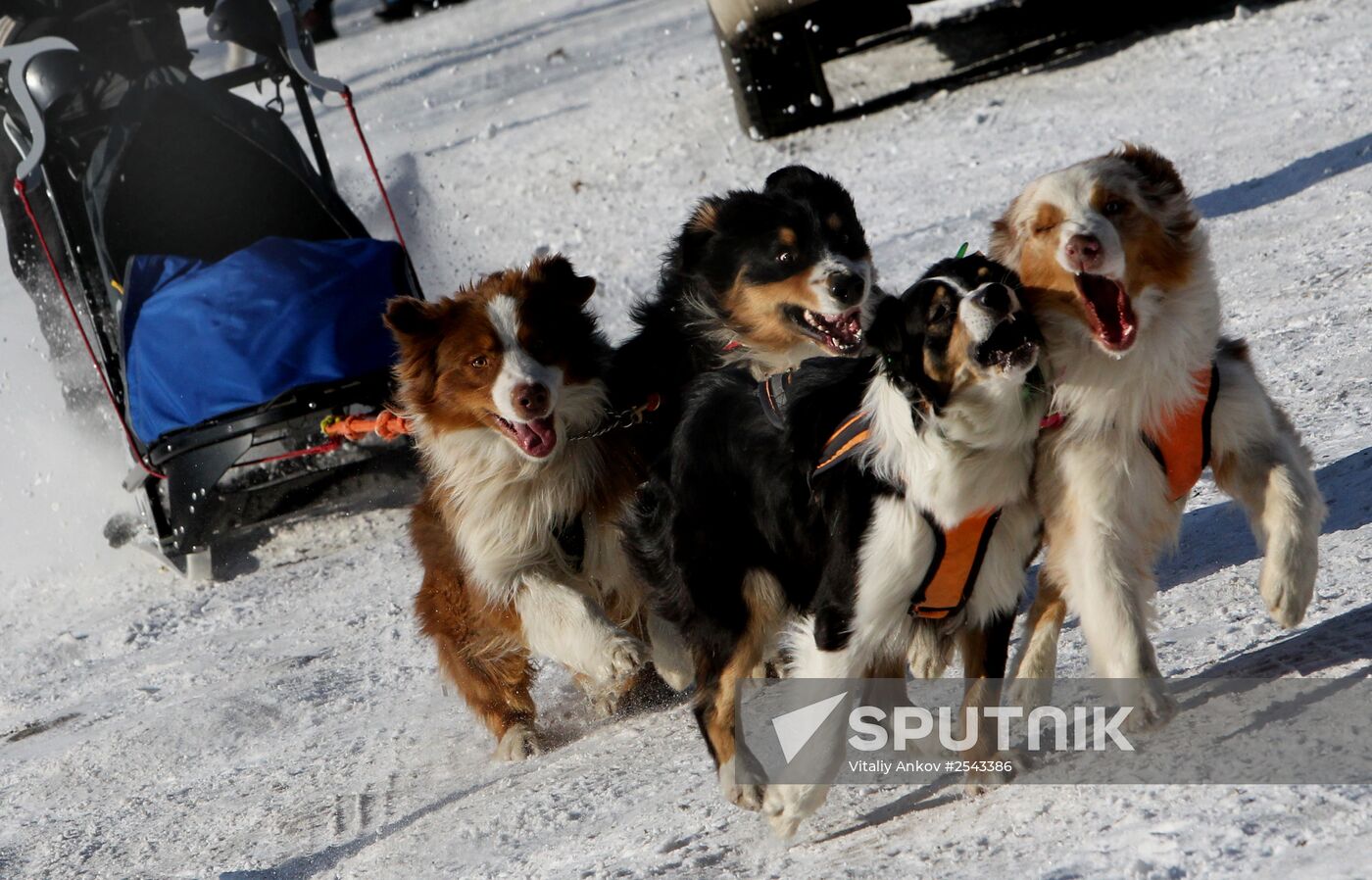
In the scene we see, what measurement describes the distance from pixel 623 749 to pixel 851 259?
179 centimetres

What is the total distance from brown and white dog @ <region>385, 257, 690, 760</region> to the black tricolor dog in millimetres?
234

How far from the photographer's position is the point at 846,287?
478 centimetres

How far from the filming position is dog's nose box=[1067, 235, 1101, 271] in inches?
128

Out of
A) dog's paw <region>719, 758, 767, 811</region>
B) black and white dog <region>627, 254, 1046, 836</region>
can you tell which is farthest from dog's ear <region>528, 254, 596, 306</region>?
dog's paw <region>719, 758, 767, 811</region>

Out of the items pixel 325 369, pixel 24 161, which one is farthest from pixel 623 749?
pixel 24 161

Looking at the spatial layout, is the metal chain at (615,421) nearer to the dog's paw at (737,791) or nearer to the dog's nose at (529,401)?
the dog's nose at (529,401)

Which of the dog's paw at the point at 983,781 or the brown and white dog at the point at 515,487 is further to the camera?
the brown and white dog at the point at 515,487

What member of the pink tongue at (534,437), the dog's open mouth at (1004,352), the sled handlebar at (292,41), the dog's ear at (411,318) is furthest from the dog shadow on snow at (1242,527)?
the sled handlebar at (292,41)

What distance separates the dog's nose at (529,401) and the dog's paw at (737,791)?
135 centimetres

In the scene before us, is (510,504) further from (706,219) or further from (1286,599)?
(1286,599)

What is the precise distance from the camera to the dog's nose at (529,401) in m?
4.64

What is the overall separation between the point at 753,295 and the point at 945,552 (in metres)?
1.81

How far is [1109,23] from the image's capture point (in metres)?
12.1

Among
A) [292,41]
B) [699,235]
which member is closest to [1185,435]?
[699,235]
